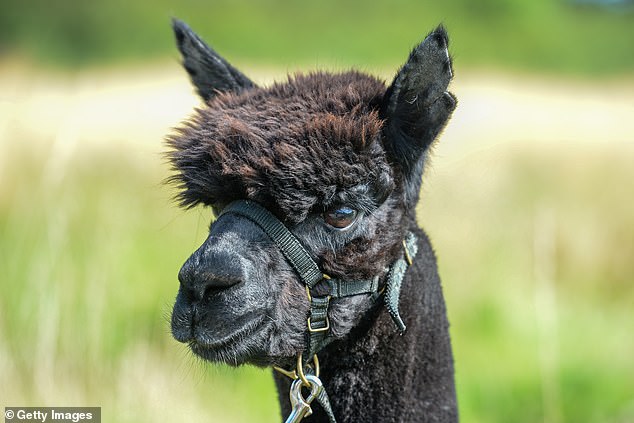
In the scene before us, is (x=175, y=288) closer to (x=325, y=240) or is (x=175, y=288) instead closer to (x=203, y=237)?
(x=203, y=237)

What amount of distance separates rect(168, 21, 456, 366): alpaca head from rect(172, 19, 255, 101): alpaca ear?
49 centimetres

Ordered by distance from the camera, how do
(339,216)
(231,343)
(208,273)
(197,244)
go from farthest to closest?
(197,244)
(339,216)
(231,343)
(208,273)

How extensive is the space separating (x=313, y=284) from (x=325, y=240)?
170 mm

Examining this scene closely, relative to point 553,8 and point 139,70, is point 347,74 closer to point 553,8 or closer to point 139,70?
point 139,70

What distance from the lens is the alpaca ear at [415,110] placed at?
9.95 ft

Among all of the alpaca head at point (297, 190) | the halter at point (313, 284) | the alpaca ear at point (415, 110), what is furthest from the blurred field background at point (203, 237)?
the halter at point (313, 284)

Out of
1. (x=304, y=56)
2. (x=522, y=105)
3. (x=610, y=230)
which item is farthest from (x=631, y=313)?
(x=304, y=56)

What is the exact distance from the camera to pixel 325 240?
9.98 ft

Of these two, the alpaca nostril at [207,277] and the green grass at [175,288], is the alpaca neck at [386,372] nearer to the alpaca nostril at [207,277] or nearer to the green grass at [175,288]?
the alpaca nostril at [207,277]

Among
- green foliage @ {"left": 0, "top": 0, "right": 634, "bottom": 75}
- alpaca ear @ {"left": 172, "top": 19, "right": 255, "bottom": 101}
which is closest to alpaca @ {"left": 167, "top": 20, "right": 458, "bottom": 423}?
alpaca ear @ {"left": 172, "top": 19, "right": 255, "bottom": 101}

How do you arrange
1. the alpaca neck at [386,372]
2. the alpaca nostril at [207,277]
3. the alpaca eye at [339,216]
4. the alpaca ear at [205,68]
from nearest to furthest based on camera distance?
1. the alpaca nostril at [207,277]
2. the alpaca eye at [339,216]
3. the alpaca neck at [386,372]
4. the alpaca ear at [205,68]

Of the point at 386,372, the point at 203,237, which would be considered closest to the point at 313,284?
the point at 386,372

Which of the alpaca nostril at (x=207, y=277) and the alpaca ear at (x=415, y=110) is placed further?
the alpaca ear at (x=415, y=110)

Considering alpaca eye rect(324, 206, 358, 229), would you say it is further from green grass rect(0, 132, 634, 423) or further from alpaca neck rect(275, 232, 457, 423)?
green grass rect(0, 132, 634, 423)
